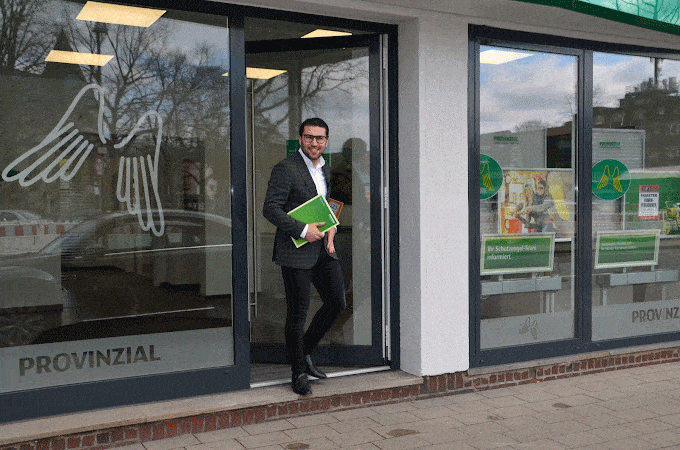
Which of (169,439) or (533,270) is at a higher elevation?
(533,270)

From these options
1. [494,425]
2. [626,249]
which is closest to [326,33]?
[494,425]

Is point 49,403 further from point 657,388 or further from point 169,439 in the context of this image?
point 657,388

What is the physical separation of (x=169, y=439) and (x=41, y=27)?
2.70 metres

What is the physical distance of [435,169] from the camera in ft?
18.2

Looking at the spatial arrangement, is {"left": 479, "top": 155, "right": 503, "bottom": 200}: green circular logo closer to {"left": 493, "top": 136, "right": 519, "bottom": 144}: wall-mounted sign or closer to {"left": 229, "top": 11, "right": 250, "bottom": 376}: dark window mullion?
{"left": 493, "top": 136, "right": 519, "bottom": 144}: wall-mounted sign

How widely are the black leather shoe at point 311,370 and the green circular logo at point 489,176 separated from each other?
1.93 m

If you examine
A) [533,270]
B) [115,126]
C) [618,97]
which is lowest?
[533,270]

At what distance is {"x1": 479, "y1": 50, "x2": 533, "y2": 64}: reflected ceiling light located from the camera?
19.4 ft

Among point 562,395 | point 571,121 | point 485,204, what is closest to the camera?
point 562,395

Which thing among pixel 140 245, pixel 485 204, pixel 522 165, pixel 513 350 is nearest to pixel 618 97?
pixel 522 165

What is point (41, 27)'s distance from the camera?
14.8 ft

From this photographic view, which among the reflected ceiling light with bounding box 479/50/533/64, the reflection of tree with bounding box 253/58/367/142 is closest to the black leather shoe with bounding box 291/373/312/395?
the reflection of tree with bounding box 253/58/367/142

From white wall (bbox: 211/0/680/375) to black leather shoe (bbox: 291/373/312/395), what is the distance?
0.97 m

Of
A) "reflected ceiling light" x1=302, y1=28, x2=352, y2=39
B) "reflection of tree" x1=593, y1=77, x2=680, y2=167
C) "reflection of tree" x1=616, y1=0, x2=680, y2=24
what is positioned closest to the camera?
"reflection of tree" x1=616, y1=0, x2=680, y2=24
